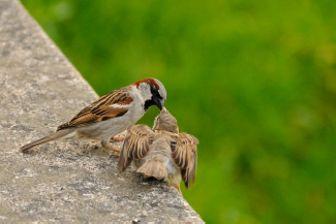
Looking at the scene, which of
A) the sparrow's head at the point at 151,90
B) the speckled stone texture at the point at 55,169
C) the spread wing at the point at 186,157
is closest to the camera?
the speckled stone texture at the point at 55,169

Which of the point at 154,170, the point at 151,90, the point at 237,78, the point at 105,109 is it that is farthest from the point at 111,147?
the point at 237,78

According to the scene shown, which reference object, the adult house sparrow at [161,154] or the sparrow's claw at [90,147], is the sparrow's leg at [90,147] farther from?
the adult house sparrow at [161,154]

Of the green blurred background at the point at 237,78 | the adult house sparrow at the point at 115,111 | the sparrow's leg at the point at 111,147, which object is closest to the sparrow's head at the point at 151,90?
the adult house sparrow at the point at 115,111

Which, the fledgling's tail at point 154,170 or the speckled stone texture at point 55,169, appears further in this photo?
the fledgling's tail at point 154,170

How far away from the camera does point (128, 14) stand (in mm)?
6117

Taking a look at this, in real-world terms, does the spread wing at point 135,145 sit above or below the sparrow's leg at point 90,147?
above

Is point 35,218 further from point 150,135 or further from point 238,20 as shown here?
point 238,20

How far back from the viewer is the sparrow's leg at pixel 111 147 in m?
3.73

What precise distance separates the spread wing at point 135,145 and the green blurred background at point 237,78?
130 cm

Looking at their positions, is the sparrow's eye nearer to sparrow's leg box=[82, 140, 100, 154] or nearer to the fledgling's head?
the fledgling's head

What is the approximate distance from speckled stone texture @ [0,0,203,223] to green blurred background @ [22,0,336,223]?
112cm

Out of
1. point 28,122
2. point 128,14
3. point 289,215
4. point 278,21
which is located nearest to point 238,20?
point 278,21

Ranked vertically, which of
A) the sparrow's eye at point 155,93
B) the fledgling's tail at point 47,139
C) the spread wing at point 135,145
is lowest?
the fledgling's tail at point 47,139

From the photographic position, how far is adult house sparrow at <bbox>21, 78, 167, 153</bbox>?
3.87 meters
